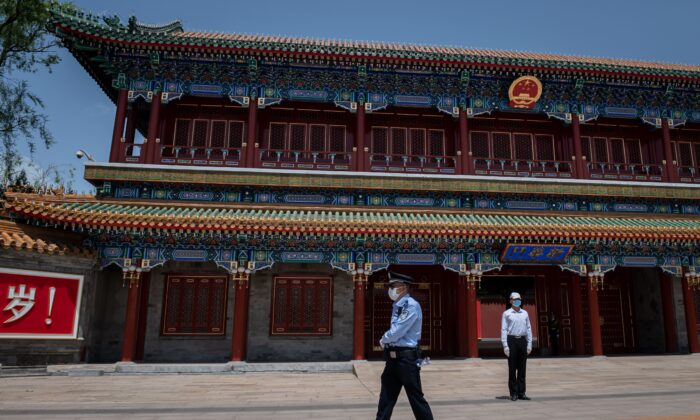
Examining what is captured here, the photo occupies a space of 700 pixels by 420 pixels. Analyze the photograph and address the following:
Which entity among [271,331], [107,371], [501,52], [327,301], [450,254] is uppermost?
[501,52]

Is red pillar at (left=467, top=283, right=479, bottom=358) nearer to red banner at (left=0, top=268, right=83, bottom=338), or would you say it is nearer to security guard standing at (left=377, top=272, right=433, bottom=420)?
security guard standing at (left=377, top=272, right=433, bottom=420)

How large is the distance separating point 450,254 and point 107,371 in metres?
8.57

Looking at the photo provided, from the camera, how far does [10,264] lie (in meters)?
9.87

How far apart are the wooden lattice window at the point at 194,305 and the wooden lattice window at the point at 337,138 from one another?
4.92 meters

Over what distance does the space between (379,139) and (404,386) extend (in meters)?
10.5

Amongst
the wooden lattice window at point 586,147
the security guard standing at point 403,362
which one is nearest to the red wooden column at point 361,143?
the wooden lattice window at point 586,147

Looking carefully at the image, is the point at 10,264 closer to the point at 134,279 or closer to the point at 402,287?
the point at 134,279

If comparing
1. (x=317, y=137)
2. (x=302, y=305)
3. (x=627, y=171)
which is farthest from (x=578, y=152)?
(x=302, y=305)

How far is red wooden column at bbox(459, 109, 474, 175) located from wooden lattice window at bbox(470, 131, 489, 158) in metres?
0.73

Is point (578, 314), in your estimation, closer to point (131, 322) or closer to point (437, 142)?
point (437, 142)

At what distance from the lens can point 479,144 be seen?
1445cm

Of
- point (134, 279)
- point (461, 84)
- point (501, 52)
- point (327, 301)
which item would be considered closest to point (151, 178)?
point (134, 279)

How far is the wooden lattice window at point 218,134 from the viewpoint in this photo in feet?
45.3

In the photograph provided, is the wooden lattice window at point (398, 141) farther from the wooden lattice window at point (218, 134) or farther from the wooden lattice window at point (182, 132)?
the wooden lattice window at point (182, 132)
